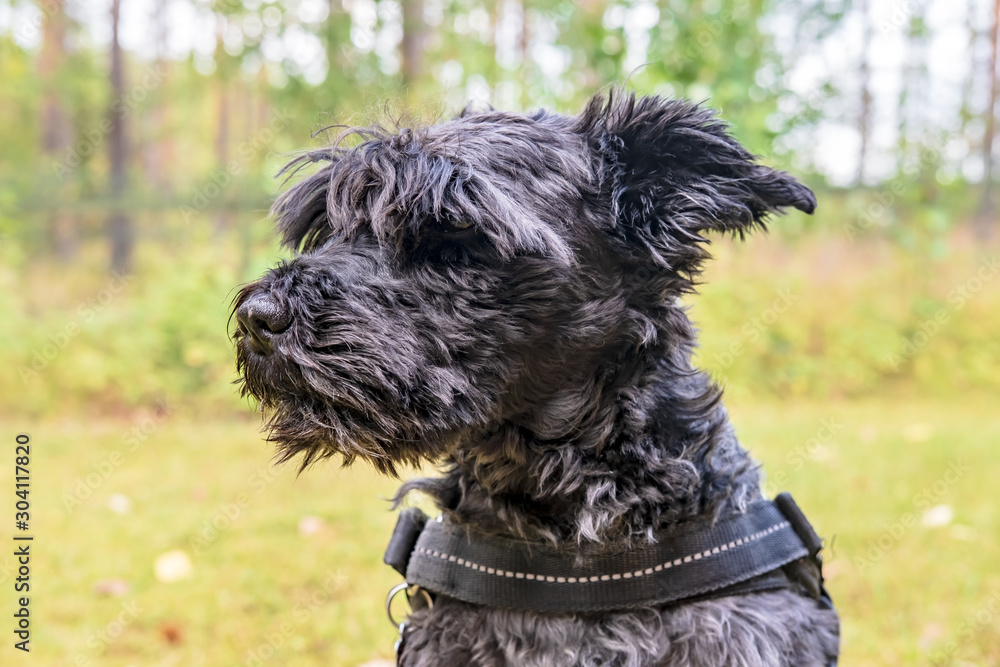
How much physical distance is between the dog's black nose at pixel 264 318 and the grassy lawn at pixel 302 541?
568 mm

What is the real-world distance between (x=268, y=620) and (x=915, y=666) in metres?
2.90

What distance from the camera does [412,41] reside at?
788 cm

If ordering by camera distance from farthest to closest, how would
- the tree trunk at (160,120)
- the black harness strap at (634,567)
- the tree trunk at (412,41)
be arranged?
1. the tree trunk at (160,120)
2. the tree trunk at (412,41)
3. the black harness strap at (634,567)

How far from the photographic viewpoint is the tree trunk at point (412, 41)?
773cm

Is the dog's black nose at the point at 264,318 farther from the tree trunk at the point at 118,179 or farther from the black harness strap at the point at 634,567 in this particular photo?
the tree trunk at the point at 118,179

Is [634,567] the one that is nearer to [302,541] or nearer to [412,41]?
[302,541]

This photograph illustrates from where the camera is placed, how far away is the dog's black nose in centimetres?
194

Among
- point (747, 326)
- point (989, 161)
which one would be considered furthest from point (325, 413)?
point (989, 161)

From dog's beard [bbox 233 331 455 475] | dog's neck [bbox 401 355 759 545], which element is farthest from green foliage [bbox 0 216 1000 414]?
dog's beard [bbox 233 331 455 475]

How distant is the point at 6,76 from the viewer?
36.9 ft

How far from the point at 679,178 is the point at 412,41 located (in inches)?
247

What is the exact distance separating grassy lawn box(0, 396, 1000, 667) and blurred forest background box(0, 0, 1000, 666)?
0.02 meters

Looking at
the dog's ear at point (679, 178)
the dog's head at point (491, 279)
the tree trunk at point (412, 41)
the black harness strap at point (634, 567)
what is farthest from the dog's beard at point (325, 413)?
the tree trunk at point (412, 41)

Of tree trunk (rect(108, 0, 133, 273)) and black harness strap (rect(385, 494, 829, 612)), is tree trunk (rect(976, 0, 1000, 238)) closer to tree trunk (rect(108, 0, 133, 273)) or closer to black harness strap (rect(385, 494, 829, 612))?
black harness strap (rect(385, 494, 829, 612))
